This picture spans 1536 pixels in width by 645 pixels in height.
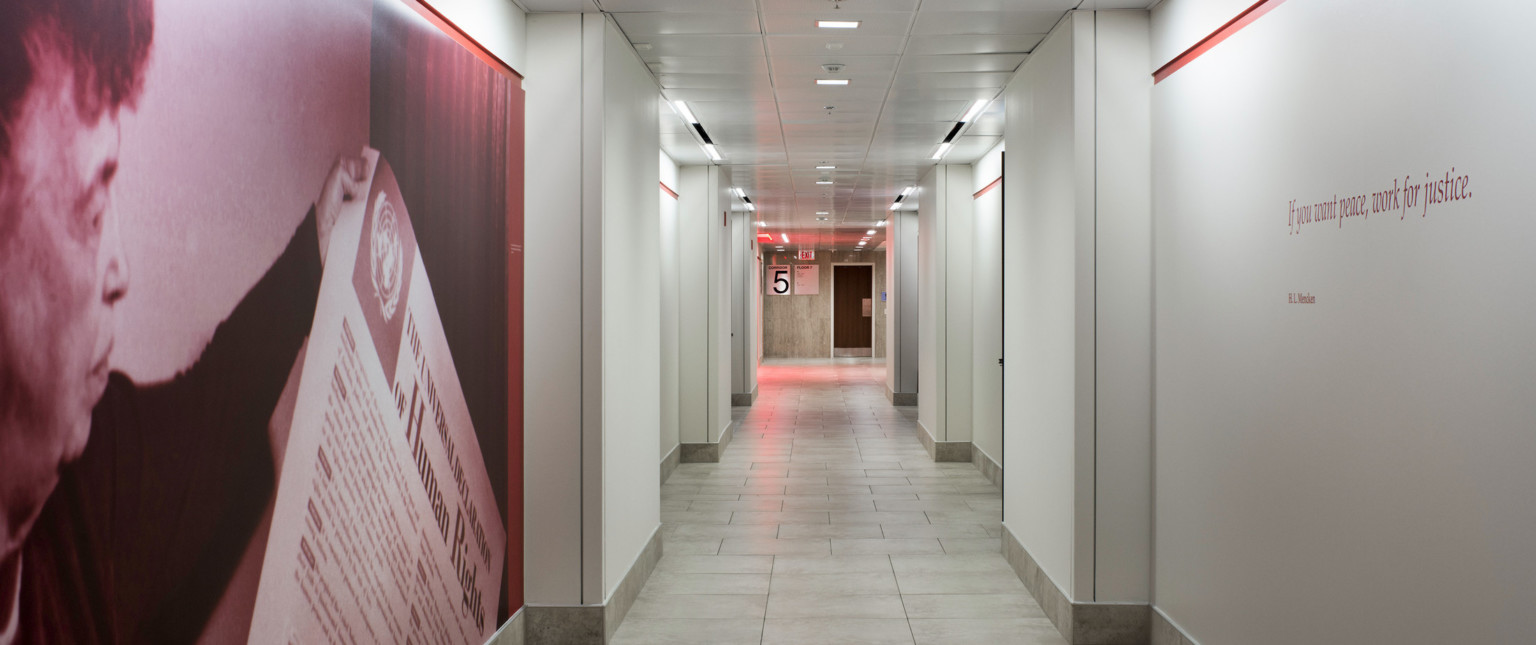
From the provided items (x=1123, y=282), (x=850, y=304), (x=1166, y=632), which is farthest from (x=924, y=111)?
Answer: (x=850, y=304)

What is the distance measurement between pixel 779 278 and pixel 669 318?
18.3 metres

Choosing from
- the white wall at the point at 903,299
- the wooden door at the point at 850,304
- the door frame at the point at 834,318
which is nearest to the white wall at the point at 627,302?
the white wall at the point at 903,299

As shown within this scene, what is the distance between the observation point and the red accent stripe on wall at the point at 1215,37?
11.1 ft

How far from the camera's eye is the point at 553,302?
4.43 meters

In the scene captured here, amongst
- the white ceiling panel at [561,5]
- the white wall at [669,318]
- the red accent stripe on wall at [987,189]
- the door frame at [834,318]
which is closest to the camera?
the white ceiling panel at [561,5]

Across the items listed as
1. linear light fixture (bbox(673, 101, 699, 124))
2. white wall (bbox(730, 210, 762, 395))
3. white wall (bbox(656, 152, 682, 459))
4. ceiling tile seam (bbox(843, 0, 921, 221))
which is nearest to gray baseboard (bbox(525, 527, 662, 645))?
ceiling tile seam (bbox(843, 0, 921, 221))

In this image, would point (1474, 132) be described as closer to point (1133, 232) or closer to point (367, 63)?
point (1133, 232)

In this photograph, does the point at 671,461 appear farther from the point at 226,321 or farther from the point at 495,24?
the point at 226,321

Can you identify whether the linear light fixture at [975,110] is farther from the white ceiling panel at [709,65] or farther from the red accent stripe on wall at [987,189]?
the white ceiling panel at [709,65]

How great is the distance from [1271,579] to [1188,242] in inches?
57.9

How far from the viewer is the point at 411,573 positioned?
3.21 metres

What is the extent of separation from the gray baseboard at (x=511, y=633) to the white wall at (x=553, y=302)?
0.20m

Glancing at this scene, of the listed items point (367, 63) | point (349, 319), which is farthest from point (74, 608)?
point (367, 63)

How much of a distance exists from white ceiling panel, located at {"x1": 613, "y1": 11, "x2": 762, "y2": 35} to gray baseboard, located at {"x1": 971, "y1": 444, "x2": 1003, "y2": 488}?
5.22m
